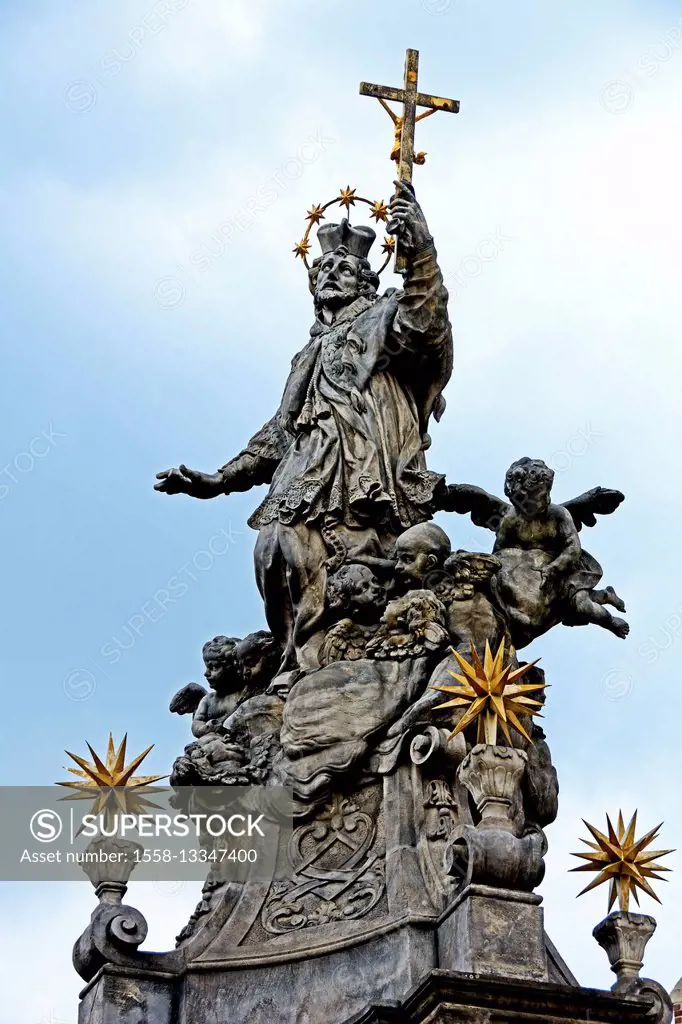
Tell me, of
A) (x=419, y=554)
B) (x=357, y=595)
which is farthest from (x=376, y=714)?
(x=419, y=554)

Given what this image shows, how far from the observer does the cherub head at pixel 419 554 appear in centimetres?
1758

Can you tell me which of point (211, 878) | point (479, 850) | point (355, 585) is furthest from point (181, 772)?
point (479, 850)

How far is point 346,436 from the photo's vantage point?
18766mm

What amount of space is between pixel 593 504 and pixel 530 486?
1.00 m

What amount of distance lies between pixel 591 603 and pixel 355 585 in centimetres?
200

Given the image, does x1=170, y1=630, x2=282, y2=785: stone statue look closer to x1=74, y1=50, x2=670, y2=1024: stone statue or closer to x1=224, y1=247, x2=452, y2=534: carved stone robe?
x1=74, y1=50, x2=670, y2=1024: stone statue

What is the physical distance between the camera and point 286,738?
56.3ft

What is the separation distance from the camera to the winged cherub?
1788cm

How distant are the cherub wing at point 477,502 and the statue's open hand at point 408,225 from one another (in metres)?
2.20

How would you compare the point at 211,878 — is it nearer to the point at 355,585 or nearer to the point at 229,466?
the point at 355,585

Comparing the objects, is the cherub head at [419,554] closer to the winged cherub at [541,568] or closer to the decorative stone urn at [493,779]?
the winged cherub at [541,568]

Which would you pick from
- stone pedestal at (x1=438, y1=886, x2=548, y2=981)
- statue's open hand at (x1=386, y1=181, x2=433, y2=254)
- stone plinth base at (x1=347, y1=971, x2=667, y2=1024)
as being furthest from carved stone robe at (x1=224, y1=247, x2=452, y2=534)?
stone plinth base at (x1=347, y1=971, x2=667, y2=1024)

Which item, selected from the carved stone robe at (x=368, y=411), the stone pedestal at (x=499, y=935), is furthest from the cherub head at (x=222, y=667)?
the stone pedestal at (x=499, y=935)

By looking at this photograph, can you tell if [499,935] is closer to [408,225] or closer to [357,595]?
[357,595]
